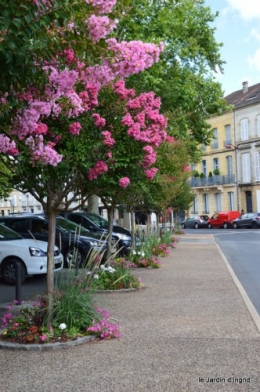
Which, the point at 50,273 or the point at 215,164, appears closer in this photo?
the point at 50,273

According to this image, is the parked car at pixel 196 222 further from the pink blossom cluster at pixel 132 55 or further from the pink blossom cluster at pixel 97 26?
the pink blossom cluster at pixel 97 26

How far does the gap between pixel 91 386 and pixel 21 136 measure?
114 inches

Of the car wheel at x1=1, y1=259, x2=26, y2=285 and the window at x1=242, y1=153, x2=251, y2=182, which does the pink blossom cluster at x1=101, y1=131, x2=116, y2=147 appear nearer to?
the car wheel at x1=1, y1=259, x2=26, y2=285

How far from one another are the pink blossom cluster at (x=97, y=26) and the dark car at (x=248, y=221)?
41602 millimetres

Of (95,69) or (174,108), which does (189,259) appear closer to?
(174,108)

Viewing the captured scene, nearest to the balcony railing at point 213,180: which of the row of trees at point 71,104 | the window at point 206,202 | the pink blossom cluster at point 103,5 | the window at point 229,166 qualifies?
the window at point 229,166

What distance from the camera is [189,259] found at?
18188 mm

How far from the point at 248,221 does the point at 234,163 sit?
44.7ft

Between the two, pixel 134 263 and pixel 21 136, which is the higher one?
pixel 21 136

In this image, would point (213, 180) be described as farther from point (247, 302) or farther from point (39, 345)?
point (39, 345)

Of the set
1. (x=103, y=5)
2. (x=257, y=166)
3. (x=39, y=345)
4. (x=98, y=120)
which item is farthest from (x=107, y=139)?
(x=257, y=166)

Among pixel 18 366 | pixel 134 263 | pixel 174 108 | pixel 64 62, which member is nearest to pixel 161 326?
pixel 18 366

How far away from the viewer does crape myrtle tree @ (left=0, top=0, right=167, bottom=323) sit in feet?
16.4

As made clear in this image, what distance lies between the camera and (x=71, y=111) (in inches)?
247
